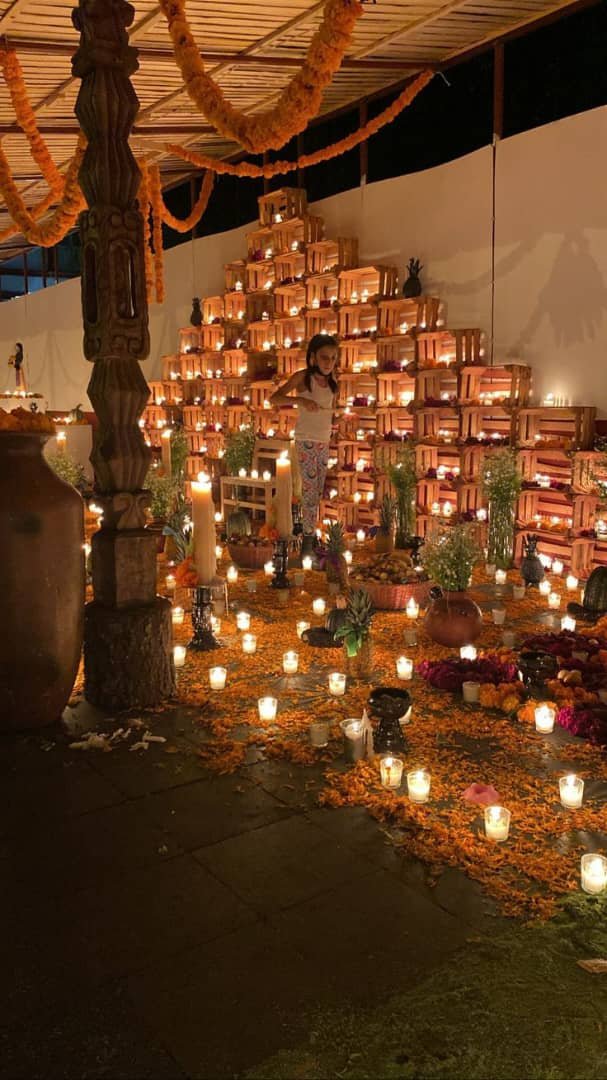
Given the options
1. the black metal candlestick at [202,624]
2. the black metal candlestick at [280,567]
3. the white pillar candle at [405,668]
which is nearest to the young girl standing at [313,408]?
the black metal candlestick at [280,567]

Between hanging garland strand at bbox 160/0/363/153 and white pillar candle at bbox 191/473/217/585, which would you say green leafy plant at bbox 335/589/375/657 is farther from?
hanging garland strand at bbox 160/0/363/153

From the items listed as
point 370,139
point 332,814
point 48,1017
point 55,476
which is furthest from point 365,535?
point 48,1017

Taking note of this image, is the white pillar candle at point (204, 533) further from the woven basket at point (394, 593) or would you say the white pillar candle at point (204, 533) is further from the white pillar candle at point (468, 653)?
the white pillar candle at point (468, 653)

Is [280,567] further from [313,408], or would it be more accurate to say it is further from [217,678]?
[217,678]

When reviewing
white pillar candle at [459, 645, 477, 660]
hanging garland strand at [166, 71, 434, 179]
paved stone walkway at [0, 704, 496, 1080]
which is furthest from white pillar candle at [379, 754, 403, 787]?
hanging garland strand at [166, 71, 434, 179]

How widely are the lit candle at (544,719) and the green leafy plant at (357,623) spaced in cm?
91

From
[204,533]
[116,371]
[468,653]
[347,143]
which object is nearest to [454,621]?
[468,653]

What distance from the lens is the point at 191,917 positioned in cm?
216

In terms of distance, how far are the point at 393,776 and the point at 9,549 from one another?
1672 mm

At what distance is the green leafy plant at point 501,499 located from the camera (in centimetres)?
644

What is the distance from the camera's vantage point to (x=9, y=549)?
3156 mm

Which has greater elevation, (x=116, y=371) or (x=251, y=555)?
(x=116, y=371)

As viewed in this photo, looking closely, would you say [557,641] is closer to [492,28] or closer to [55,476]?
[55,476]

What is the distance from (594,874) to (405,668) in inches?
72.9
